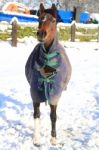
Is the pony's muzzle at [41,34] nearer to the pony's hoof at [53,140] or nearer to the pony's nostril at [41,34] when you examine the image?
the pony's nostril at [41,34]

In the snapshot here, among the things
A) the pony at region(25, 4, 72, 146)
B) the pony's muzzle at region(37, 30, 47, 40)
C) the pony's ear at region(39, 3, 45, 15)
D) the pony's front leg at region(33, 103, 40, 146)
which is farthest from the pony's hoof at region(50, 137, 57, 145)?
the pony's ear at region(39, 3, 45, 15)

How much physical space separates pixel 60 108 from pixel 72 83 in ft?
9.46

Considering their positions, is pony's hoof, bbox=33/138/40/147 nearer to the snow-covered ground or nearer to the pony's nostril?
the snow-covered ground

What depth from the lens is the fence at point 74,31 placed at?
20.2m

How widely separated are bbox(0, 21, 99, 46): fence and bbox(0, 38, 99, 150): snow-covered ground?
6059 millimetres

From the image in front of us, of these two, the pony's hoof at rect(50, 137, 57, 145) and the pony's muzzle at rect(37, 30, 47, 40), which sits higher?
the pony's muzzle at rect(37, 30, 47, 40)

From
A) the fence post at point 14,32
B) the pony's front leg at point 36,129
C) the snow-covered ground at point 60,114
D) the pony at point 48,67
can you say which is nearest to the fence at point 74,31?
the fence post at point 14,32

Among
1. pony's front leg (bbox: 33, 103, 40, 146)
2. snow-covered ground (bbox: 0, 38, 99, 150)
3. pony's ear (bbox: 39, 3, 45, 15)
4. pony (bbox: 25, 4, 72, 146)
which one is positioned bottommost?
snow-covered ground (bbox: 0, 38, 99, 150)

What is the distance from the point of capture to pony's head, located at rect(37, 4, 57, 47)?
18.4 ft

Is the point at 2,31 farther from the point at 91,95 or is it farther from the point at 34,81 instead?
the point at 34,81

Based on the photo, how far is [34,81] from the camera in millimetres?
6156

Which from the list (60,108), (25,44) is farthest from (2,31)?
(60,108)

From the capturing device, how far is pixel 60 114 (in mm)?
7957

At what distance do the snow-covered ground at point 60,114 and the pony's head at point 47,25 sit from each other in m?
1.51
